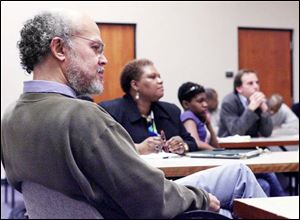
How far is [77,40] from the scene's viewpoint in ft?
4.82

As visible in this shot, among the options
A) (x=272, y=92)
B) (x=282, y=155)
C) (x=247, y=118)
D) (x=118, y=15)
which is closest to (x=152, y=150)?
(x=282, y=155)

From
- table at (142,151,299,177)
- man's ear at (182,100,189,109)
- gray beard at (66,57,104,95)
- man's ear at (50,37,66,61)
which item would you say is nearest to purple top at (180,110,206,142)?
man's ear at (182,100,189,109)

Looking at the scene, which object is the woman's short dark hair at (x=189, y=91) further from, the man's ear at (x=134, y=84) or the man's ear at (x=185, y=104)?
the man's ear at (x=134, y=84)

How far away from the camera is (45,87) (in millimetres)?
1348

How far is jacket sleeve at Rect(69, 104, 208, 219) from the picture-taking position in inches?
46.3

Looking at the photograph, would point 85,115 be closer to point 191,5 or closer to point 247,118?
point 247,118

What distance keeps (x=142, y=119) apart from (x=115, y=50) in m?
3.85

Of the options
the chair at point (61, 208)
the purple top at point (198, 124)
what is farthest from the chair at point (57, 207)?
the purple top at point (198, 124)

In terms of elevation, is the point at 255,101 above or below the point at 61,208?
above

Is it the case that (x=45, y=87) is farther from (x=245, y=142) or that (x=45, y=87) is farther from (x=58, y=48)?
(x=245, y=142)

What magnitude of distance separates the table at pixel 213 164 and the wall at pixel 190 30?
14.1 ft

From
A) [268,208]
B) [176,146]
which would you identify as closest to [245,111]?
[176,146]

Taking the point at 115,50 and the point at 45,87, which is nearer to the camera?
the point at 45,87

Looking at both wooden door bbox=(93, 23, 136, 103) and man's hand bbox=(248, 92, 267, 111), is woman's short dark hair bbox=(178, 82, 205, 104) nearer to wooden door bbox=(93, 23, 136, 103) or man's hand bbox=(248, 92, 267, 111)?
man's hand bbox=(248, 92, 267, 111)
